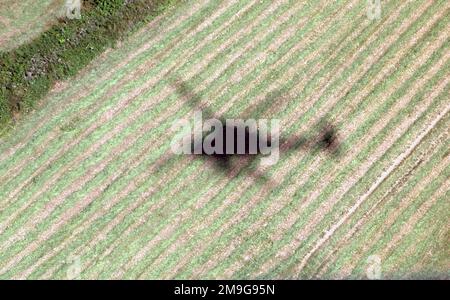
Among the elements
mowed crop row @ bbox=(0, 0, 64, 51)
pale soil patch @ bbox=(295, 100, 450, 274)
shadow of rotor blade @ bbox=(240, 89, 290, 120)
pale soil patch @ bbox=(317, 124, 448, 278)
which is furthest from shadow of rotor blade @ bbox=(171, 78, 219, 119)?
pale soil patch @ bbox=(317, 124, 448, 278)

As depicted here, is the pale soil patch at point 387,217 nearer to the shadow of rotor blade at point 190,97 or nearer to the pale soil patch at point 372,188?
the pale soil patch at point 372,188

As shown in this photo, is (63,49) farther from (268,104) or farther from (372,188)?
(372,188)

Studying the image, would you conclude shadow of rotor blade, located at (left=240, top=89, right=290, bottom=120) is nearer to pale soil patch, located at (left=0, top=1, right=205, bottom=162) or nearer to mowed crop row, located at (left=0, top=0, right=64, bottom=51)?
pale soil patch, located at (left=0, top=1, right=205, bottom=162)

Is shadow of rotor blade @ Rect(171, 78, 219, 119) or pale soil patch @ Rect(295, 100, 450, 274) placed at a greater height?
shadow of rotor blade @ Rect(171, 78, 219, 119)

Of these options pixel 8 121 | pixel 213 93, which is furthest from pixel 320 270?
pixel 8 121

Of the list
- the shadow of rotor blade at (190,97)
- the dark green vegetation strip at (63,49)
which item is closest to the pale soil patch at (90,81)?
the dark green vegetation strip at (63,49)

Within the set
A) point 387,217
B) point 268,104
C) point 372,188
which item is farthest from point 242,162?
point 387,217
